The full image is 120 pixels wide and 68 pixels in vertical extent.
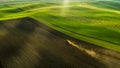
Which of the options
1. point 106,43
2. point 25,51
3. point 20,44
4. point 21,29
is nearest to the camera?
point 25,51

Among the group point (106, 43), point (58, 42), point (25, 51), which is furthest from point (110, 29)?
point (25, 51)

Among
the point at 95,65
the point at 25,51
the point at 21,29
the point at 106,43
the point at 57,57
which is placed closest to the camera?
the point at 95,65

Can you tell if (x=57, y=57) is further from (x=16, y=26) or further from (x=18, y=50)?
(x=16, y=26)

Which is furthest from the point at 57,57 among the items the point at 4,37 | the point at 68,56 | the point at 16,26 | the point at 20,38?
the point at 16,26

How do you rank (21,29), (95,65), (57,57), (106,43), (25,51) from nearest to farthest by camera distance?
1. (95,65)
2. (57,57)
3. (25,51)
4. (106,43)
5. (21,29)

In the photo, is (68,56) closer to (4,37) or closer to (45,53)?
(45,53)

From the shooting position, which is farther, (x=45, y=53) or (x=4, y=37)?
(x=4, y=37)
